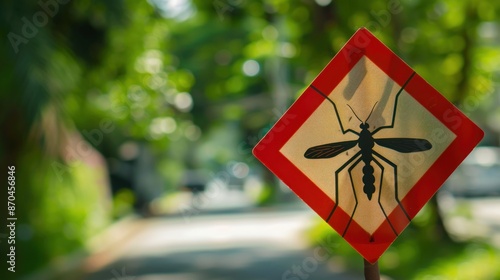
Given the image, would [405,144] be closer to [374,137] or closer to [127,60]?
[374,137]

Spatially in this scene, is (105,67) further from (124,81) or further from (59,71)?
(59,71)

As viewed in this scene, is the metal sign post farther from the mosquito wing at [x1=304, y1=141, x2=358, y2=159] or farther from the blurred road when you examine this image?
the blurred road

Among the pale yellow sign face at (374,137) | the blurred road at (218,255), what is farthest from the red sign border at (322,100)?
the blurred road at (218,255)

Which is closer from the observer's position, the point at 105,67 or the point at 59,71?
the point at 59,71

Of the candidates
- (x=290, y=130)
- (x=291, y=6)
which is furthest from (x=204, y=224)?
(x=290, y=130)

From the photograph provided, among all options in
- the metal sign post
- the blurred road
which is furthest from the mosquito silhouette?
the blurred road

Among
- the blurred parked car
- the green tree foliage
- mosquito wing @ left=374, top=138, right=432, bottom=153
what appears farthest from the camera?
the blurred parked car

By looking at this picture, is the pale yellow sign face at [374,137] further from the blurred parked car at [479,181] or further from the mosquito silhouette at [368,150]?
the blurred parked car at [479,181]
